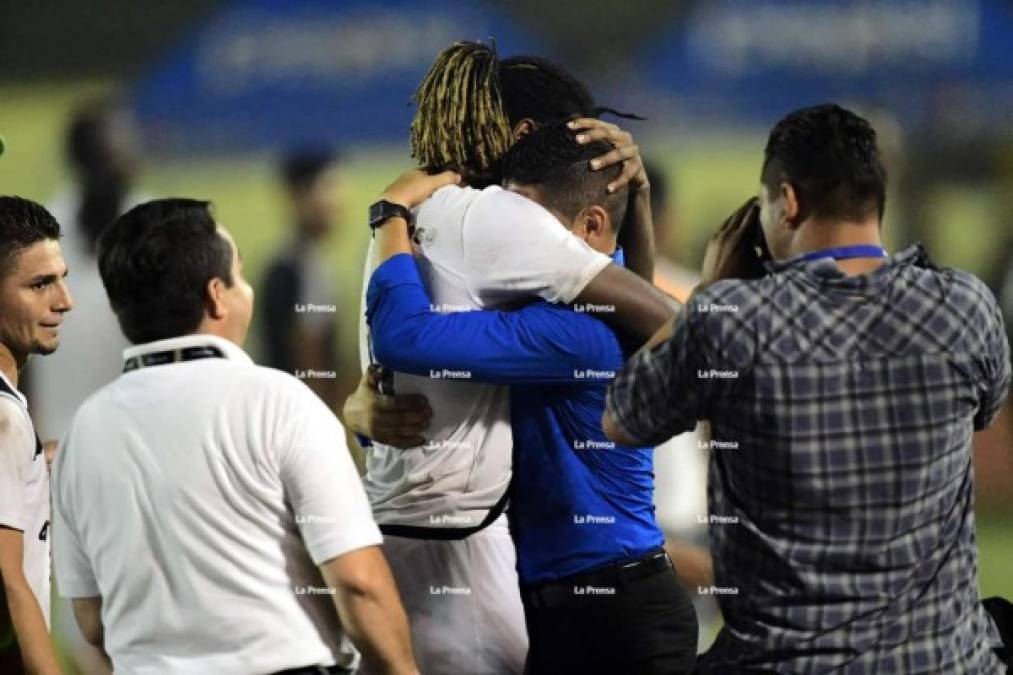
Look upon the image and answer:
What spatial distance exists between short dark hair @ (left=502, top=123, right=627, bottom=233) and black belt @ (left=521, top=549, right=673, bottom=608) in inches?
25.5

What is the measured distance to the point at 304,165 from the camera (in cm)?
285

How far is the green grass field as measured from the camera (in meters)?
2.65

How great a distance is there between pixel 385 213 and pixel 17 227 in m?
0.81

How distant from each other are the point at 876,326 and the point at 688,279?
32.8 inches

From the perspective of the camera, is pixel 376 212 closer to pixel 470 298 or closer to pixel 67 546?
pixel 470 298

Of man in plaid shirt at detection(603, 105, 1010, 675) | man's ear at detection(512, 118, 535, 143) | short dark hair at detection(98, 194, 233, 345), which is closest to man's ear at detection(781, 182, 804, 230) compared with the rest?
man in plaid shirt at detection(603, 105, 1010, 675)

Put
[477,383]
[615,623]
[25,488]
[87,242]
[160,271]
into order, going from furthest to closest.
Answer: [87,242] → [25,488] → [477,383] → [615,623] → [160,271]

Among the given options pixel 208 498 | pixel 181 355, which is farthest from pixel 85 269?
pixel 208 498

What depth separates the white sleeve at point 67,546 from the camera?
1.99 metres

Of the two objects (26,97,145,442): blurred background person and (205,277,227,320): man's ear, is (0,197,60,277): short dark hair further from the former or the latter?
(205,277,227,320): man's ear

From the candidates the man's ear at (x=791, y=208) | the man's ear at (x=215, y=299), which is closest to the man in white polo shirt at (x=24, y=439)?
the man's ear at (x=215, y=299)

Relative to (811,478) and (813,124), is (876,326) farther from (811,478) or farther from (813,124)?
(813,124)

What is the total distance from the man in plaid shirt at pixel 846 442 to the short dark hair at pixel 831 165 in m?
0.11

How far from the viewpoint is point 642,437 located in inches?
76.4
